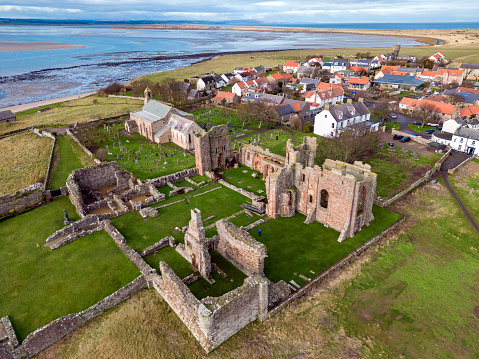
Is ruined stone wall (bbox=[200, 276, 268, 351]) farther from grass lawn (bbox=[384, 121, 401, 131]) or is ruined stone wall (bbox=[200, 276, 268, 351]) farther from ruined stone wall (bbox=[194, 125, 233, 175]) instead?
grass lawn (bbox=[384, 121, 401, 131])

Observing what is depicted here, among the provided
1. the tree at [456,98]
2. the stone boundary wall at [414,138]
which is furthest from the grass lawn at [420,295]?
the tree at [456,98]

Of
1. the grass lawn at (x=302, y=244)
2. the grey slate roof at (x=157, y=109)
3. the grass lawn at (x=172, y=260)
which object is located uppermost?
the grey slate roof at (x=157, y=109)

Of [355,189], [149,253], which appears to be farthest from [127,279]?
[355,189]

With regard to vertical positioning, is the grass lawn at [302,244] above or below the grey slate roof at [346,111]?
below

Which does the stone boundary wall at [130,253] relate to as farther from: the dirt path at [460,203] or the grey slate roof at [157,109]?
the grey slate roof at [157,109]

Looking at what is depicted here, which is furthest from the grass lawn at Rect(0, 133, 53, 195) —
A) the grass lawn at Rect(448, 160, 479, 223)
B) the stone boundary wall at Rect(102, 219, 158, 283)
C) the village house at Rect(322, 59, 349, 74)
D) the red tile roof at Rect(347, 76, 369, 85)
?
the village house at Rect(322, 59, 349, 74)
